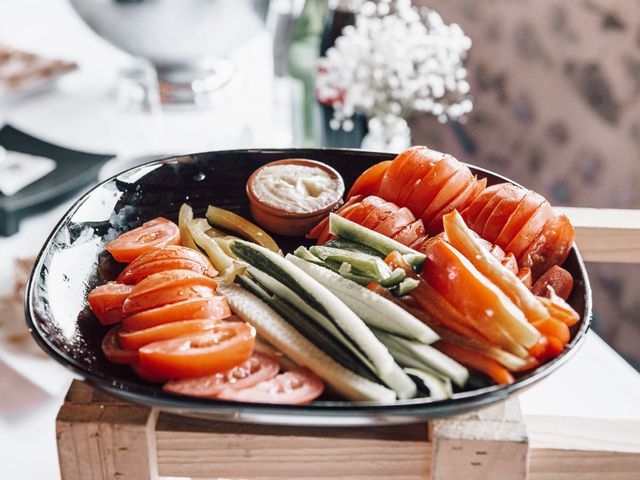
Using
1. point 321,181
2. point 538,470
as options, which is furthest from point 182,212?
point 538,470

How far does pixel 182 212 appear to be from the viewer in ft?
4.49

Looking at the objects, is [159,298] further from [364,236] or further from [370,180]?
[370,180]

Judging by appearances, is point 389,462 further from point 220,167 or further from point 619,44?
point 619,44

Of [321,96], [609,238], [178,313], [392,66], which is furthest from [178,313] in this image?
[321,96]

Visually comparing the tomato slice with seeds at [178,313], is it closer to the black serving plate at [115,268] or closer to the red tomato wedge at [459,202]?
the black serving plate at [115,268]

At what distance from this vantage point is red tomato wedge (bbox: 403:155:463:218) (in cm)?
124

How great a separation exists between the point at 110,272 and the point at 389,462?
0.58m

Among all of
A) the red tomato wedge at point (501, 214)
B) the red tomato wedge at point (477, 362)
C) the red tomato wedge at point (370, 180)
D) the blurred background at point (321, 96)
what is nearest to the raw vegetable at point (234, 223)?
the red tomato wedge at point (370, 180)

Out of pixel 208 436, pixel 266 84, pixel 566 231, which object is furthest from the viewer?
pixel 266 84

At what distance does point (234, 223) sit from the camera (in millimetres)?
1385

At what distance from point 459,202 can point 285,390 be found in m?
0.52

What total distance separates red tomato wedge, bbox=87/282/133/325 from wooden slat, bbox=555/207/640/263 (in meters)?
0.75

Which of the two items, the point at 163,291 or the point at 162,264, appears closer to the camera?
the point at 163,291

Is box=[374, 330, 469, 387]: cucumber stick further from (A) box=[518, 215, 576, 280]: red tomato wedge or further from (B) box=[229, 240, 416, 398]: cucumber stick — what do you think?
(A) box=[518, 215, 576, 280]: red tomato wedge
